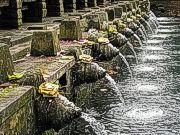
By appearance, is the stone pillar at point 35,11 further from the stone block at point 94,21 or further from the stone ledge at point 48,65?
the stone ledge at point 48,65

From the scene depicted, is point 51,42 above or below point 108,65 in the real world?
above

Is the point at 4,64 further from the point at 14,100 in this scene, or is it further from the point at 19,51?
the point at 19,51

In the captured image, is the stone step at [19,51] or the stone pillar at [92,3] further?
the stone pillar at [92,3]

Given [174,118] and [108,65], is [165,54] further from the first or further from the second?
[174,118]

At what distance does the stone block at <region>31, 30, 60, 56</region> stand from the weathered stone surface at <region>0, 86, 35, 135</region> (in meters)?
3.55

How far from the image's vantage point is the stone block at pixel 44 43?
10.9m

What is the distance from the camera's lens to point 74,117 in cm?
809

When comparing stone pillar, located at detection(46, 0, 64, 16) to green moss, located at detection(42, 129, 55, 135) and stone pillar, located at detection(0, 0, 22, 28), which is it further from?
green moss, located at detection(42, 129, 55, 135)

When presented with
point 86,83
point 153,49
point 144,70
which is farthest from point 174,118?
point 153,49

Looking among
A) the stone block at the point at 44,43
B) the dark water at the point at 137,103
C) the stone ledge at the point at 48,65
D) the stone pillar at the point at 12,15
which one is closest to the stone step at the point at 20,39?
the stone block at the point at 44,43

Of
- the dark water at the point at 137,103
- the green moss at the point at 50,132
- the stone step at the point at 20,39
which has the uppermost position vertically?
the stone step at the point at 20,39

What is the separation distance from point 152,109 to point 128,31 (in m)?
10.3

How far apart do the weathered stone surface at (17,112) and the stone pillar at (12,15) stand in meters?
9.06

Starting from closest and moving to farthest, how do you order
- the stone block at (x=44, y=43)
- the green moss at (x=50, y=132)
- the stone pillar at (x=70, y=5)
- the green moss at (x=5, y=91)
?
the green moss at (x=5, y=91)
the green moss at (x=50, y=132)
the stone block at (x=44, y=43)
the stone pillar at (x=70, y=5)
